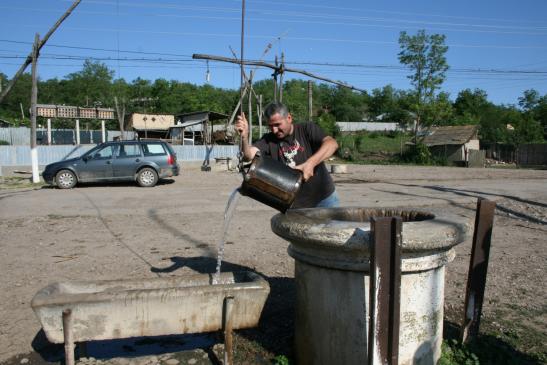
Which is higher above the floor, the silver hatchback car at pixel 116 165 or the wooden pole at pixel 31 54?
the wooden pole at pixel 31 54

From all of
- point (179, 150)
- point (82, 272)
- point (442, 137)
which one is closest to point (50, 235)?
point (82, 272)

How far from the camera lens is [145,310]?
2.68 metres

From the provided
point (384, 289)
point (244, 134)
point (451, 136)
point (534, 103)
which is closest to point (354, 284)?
point (384, 289)

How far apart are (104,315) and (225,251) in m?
3.27

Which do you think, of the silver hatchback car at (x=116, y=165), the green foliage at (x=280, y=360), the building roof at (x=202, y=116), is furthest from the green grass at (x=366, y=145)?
the green foliage at (x=280, y=360)

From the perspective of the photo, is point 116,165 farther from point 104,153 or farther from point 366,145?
point 366,145

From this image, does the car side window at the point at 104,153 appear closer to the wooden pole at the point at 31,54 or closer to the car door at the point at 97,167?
the car door at the point at 97,167

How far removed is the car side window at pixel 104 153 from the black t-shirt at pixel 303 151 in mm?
11685

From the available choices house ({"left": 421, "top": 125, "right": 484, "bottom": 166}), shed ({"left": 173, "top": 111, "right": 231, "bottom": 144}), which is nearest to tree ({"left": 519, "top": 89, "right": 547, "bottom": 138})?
house ({"left": 421, "top": 125, "right": 484, "bottom": 166})

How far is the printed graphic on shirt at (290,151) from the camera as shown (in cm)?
354

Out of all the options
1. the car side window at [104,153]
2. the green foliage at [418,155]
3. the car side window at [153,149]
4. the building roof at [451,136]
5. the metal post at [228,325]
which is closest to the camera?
the metal post at [228,325]

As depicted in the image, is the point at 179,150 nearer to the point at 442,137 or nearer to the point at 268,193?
the point at 268,193

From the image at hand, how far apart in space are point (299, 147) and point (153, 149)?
11809mm

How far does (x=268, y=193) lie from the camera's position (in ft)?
9.75
